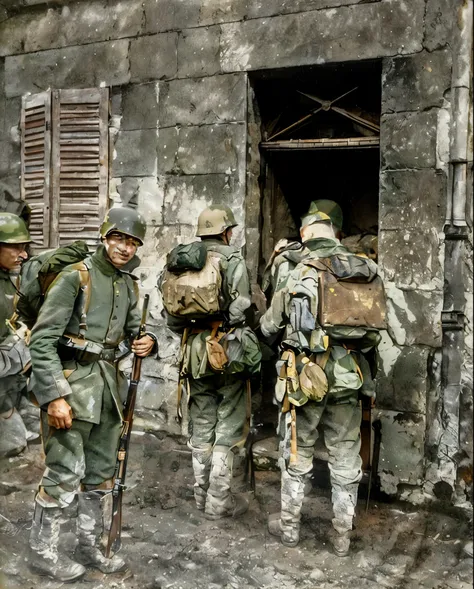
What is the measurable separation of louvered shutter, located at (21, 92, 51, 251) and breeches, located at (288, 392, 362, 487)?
363cm

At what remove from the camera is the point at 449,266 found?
4523 millimetres

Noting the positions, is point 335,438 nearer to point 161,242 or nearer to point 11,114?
point 161,242

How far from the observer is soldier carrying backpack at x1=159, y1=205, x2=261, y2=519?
4230mm

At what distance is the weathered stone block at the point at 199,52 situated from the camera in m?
5.40

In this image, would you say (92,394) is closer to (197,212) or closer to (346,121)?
(197,212)

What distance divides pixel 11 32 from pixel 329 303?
4972 millimetres

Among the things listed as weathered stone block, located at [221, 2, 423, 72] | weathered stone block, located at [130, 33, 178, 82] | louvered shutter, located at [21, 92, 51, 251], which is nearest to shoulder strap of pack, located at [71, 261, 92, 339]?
weathered stone block, located at [221, 2, 423, 72]

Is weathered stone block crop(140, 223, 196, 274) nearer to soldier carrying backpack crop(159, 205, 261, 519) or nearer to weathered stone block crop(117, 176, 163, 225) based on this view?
weathered stone block crop(117, 176, 163, 225)

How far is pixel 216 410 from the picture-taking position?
14.9ft

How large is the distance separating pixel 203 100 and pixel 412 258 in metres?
2.42

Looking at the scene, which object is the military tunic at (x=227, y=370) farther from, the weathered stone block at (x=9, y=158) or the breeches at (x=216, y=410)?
the weathered stone block at (x=9, y=158)

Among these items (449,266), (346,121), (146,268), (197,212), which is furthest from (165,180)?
(449,266)

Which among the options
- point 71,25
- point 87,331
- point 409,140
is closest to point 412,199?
point 409,140

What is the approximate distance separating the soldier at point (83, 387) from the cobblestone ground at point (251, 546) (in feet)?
0.69
